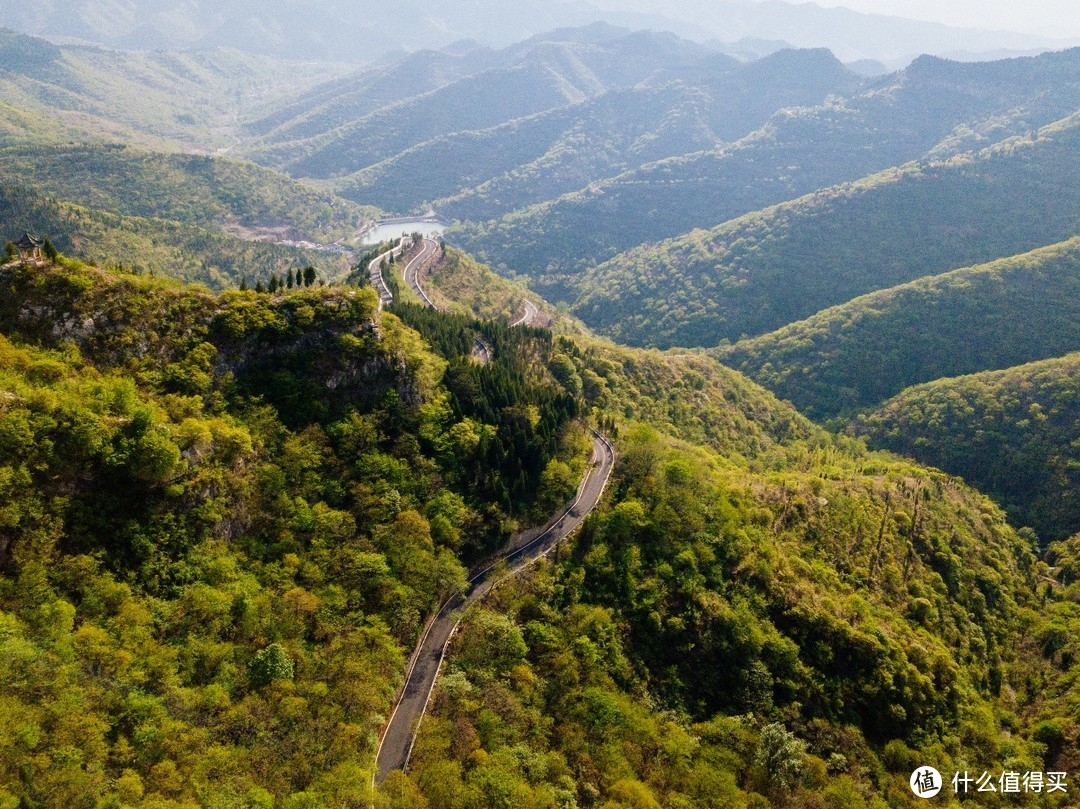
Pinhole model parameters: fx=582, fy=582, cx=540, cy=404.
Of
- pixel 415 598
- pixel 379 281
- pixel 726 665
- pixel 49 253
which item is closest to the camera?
pixel 415 598

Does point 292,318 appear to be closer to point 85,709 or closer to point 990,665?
point 85,709

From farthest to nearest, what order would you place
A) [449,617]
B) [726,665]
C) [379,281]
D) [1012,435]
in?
[1012,435] < [379,281] < [726,665] < [449,617]

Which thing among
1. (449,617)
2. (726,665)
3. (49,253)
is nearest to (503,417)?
(449,617)

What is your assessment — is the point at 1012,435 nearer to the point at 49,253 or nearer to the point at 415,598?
the point at 415,598

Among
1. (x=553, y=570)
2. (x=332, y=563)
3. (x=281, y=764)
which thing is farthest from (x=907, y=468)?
(x=281, y=764)

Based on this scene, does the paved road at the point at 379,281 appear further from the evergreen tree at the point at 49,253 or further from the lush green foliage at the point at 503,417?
the evergreen tree at the point at 49,253

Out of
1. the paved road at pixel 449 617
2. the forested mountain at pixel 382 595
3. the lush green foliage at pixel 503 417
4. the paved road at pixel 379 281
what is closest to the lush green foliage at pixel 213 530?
the forested mountain at pixel 382 595
